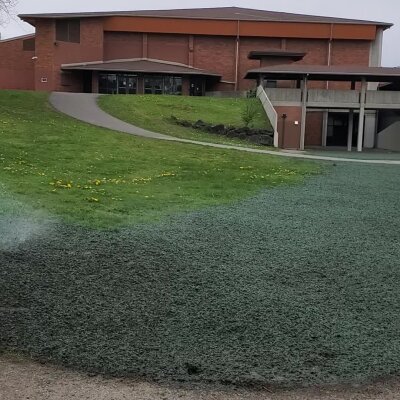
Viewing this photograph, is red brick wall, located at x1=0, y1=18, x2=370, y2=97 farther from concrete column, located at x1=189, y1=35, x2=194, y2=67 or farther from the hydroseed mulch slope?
the hydroseed mulch slope

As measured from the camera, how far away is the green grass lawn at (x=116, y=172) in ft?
32.5

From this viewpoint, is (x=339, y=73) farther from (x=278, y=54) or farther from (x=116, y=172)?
(x=116, y=172)

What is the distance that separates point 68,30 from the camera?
54.4 metres

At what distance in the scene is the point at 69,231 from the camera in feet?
25.4

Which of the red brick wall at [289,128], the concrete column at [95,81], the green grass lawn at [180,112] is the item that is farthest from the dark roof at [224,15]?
the red brick wall at [289,128]

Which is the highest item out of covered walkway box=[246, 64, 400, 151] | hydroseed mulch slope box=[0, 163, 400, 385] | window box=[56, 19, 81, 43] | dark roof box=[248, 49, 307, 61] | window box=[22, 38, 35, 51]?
window box=[56, 19, 81, 43]

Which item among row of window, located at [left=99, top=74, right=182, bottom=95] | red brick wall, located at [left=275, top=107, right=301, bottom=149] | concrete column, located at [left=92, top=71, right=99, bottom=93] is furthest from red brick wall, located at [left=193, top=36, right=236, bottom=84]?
red brick wall, located at [left=275, top=107, right=301, bottom=149]

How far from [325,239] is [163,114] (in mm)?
27496

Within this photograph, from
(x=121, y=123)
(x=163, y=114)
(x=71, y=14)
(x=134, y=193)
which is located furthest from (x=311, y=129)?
(x=134, y=193)

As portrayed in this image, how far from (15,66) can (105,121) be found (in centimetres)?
3118

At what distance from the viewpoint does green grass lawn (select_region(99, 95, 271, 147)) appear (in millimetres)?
30828

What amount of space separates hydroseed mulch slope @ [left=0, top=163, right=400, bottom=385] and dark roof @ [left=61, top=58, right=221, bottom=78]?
45.3 metres

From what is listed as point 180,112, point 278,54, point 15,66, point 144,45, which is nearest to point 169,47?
point 144,45

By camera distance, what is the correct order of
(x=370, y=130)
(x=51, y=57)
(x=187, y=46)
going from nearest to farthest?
(x=370, y=130), (x=51, y=57), (x=187, y=46)
